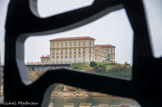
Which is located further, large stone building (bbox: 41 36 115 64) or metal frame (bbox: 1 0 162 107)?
large stone building (bbox: 41 36 115 64)

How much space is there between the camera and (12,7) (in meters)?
4.60

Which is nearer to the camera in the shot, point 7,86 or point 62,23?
point 62,23

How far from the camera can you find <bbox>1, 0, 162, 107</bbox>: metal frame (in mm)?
3473

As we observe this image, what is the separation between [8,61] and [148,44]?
2322 millimetres

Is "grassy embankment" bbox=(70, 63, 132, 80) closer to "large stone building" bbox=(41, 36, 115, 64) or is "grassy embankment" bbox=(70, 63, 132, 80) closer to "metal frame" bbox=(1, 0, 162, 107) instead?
"large stone building" bbox=(41, 36, 115, 64)

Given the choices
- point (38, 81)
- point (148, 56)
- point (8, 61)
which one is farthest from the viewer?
point (8, 61)

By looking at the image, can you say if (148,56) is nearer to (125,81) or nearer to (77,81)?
(125,81)

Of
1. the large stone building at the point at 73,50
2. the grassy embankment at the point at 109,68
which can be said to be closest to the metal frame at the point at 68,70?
the grassy embankment at the point at 109,68

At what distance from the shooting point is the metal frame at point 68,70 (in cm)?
347

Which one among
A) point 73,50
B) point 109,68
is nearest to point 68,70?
point 109,68

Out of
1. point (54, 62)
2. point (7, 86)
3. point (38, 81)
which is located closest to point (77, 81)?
point (38, 81)

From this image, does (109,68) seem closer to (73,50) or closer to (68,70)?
(73,50)

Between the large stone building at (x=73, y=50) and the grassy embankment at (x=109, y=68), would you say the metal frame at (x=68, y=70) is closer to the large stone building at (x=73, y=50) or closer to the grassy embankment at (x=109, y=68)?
the grassy embankment at (x=109, y=68)

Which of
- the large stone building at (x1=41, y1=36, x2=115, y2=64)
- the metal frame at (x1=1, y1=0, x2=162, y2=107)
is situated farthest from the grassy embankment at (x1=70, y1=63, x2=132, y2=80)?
the metal frame at (x1=1, y1=0, x2=162, y2=107)
